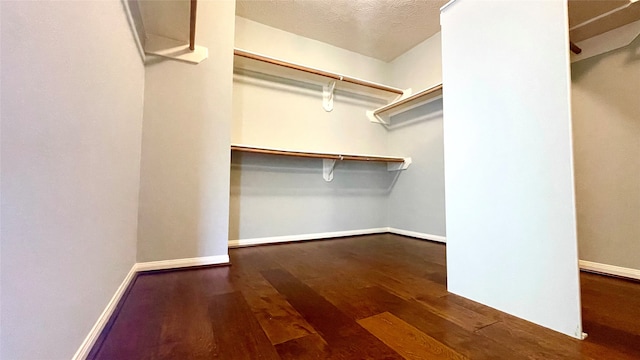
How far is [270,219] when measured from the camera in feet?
7.57

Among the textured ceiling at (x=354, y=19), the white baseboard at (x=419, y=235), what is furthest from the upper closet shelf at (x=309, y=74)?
the white baseboard at (x=419, y=235)

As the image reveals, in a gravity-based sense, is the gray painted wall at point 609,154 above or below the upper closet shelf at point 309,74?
below

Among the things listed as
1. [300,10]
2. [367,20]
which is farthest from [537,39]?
[300,10]

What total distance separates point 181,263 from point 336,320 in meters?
1.09

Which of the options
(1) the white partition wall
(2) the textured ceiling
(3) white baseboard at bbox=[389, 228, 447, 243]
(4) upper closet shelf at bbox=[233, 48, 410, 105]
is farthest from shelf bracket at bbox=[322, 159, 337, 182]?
(1) the white partition wall

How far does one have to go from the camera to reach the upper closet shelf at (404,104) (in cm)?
219

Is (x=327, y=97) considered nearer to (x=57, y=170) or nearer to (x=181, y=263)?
(x=181, y=263)

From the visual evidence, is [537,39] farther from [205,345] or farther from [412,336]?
[205,345]

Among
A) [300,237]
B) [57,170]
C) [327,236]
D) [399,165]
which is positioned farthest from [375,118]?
[57,170]

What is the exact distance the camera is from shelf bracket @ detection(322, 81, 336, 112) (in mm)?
2580

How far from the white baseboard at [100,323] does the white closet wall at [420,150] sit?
2.30 metres

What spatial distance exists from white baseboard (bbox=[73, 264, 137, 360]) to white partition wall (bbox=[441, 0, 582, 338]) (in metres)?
1.36

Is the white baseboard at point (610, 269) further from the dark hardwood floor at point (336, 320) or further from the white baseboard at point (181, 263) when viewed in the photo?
the white baseboard at point (181, 263)

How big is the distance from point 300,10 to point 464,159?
6.02 feet
